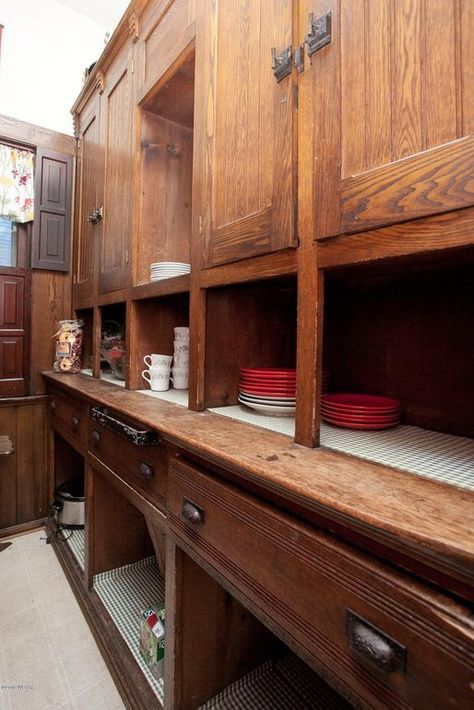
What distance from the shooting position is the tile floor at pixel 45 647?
1.15 metres

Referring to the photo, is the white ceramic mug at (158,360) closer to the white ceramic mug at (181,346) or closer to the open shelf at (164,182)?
the white ceramic mug at (181,346)

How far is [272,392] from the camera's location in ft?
3.19

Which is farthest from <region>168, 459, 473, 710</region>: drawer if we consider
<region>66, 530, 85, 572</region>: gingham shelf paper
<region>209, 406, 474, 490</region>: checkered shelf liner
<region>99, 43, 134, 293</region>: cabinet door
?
<region>66, 530, 85, 572</region>: gingham shelf paper

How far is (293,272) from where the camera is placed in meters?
0.74

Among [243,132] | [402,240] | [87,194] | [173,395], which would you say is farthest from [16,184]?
[402,240]

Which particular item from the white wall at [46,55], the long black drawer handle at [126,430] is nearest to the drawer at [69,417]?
the long black drawer handle at [126,430]

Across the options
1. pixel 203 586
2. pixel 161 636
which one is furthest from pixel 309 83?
pixel 161 636

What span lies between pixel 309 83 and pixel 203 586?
3.83ft

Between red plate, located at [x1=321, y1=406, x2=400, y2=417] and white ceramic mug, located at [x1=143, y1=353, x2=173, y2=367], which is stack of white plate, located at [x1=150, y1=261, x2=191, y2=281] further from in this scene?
red plate, located at [x1=321, y1=406, x2=400, y2=417]

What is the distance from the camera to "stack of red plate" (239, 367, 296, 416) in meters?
0.97

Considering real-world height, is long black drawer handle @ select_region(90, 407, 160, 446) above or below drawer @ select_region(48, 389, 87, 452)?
above

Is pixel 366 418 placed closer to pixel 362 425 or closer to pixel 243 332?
pixel 362 425

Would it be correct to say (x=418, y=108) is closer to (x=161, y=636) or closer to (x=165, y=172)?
(x=165, y=172)

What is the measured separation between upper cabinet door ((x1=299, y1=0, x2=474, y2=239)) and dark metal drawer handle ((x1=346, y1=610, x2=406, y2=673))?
1.81ft
